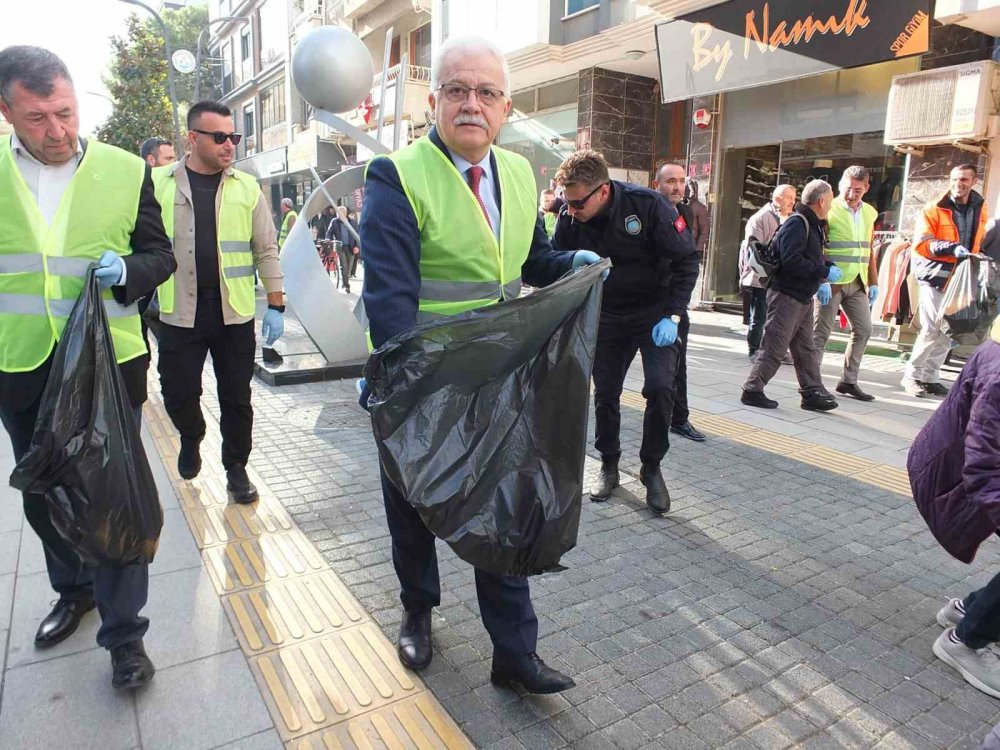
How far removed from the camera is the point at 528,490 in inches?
79.0

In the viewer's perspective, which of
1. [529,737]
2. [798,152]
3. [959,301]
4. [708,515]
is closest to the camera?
[529,737]

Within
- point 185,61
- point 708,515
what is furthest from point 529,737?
point 185,61

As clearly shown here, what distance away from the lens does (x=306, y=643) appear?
2629mm

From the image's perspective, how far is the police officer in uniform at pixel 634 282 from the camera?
3707 mm

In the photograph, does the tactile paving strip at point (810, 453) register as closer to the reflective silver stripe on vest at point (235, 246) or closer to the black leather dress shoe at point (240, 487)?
the black leather dress shoe at point (240, 487)

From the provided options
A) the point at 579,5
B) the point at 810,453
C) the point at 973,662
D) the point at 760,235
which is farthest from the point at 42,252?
the point at 579,5

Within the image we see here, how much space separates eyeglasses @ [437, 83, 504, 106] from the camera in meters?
2.17

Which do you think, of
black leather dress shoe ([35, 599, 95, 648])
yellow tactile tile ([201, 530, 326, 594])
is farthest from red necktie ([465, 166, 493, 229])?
black leather dress shoe ([35, 599, 95, 648])

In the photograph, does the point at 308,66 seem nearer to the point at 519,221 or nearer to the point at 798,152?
the point at 519,221

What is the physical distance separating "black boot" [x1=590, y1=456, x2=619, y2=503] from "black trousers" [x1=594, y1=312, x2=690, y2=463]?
16 cm

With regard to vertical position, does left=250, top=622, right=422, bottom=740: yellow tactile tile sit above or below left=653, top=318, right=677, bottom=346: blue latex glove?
below

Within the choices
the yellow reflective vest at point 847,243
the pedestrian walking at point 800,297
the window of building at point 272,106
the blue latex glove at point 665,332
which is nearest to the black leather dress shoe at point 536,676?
the blue latex glove at point 665,332

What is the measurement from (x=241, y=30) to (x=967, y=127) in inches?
1517

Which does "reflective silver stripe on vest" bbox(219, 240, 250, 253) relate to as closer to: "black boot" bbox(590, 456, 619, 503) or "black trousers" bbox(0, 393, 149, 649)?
"black trousers" bbox(0, 393, 149, 649)
